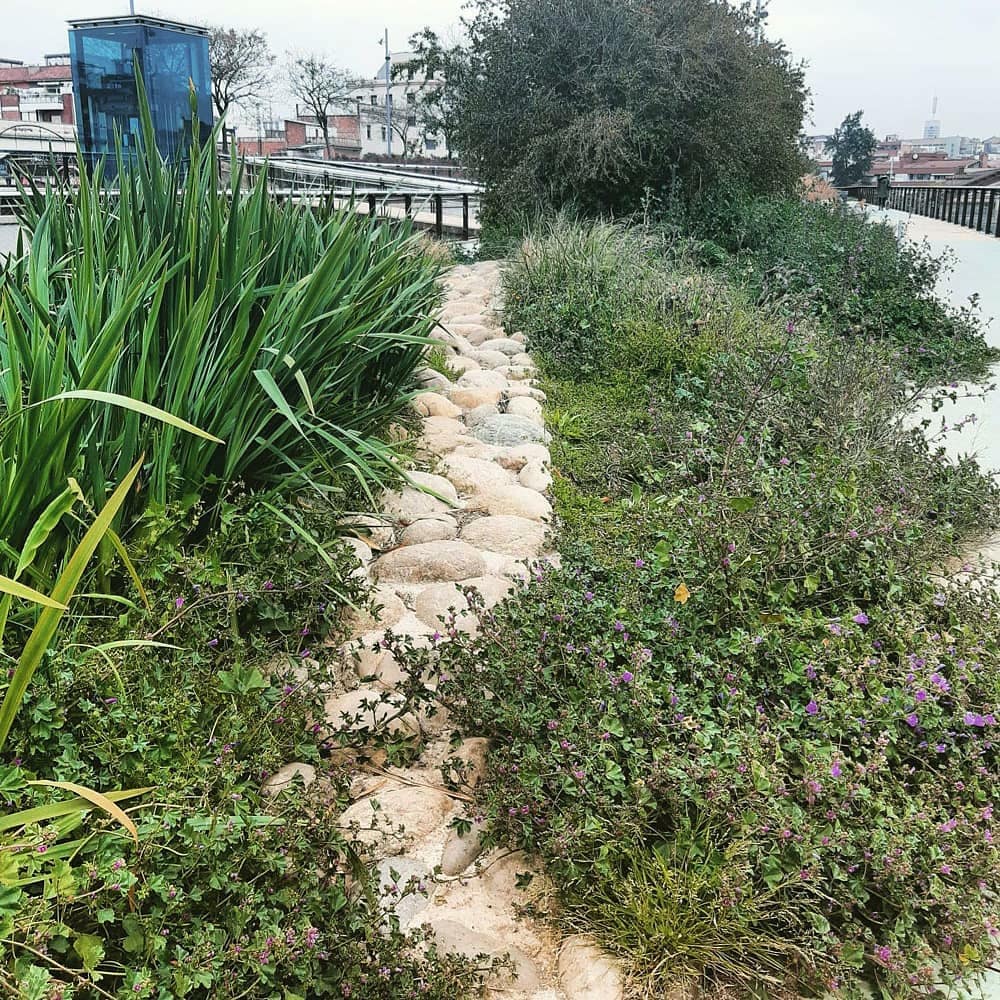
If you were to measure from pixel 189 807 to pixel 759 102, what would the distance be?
11.7 meters

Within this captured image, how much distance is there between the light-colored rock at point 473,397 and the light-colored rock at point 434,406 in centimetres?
13

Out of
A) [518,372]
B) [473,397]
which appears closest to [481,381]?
[473,397]

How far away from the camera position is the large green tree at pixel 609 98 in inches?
408

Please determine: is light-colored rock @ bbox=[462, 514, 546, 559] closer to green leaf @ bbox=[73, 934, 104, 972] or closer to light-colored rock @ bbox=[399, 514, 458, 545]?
light-colored rock @ bbox=[399, 514, 458, 545]

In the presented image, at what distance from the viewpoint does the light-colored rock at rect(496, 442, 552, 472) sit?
13.5 ft

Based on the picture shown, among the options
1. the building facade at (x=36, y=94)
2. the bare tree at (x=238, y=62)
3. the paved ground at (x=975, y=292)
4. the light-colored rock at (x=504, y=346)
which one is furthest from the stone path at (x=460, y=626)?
the building facade at (x=36, y=94)

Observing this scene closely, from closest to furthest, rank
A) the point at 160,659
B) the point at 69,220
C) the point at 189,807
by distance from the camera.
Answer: the point at 189,807
the point at 160,659
the point at 69,220

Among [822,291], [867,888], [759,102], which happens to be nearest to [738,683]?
[867,888]

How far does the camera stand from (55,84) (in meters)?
46.9

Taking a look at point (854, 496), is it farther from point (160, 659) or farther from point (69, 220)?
point (69, 220)

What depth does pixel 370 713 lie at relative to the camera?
222 centimetres

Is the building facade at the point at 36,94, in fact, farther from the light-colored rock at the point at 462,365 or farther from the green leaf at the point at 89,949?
the green leaf at the point at 89,949

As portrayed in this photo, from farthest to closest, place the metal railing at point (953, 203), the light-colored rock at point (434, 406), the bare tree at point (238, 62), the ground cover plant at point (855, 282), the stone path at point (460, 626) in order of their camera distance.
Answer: the bare tree at point (238, 62) < the metal railing at point (953, 203) < the ground cover plant at point (855, 282) < the light-colored rock at point (434, 406) < the stone path at point (460, 626)

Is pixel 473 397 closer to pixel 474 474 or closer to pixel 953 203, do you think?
pixel 474 474
